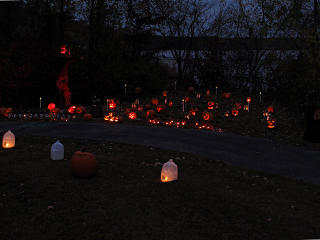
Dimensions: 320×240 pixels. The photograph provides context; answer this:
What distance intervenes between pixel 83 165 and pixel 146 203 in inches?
59.8

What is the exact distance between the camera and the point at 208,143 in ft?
33.2

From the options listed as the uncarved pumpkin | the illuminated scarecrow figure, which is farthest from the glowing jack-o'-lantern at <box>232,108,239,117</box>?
the uncarved pumpkin

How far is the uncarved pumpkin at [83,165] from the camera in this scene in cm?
582

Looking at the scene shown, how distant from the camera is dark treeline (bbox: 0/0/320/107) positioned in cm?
1727

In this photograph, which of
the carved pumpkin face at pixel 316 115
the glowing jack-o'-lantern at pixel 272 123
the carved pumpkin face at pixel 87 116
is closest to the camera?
the carved pumpkin face at pixel 316 115

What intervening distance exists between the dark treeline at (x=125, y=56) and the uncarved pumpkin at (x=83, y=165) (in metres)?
10.7

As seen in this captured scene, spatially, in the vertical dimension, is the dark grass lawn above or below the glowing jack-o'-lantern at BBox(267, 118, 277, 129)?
below

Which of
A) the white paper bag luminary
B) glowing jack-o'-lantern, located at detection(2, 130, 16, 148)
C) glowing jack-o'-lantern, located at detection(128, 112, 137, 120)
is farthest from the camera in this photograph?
glowing jack-o'-lantern, located at detection(128, 112, 137, 120)

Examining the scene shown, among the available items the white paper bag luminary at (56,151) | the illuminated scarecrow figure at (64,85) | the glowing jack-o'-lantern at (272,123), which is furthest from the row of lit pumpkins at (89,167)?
the illuminated scarecrow figure at (64,85)

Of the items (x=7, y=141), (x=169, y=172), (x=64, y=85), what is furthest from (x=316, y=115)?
(x=64, y=85)

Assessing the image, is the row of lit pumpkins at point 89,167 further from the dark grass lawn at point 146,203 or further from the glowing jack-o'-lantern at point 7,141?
the glowing jack-o'-lantern at point 7,141

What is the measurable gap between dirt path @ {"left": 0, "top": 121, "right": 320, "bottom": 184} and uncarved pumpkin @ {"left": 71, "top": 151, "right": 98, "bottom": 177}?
3.50m

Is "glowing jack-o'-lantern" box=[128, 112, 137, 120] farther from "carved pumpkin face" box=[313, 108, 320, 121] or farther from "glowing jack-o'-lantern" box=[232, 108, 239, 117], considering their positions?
"carved pumpkin face" box=[313, 108, 320, 121]

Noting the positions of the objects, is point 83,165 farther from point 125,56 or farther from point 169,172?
point 125,56
